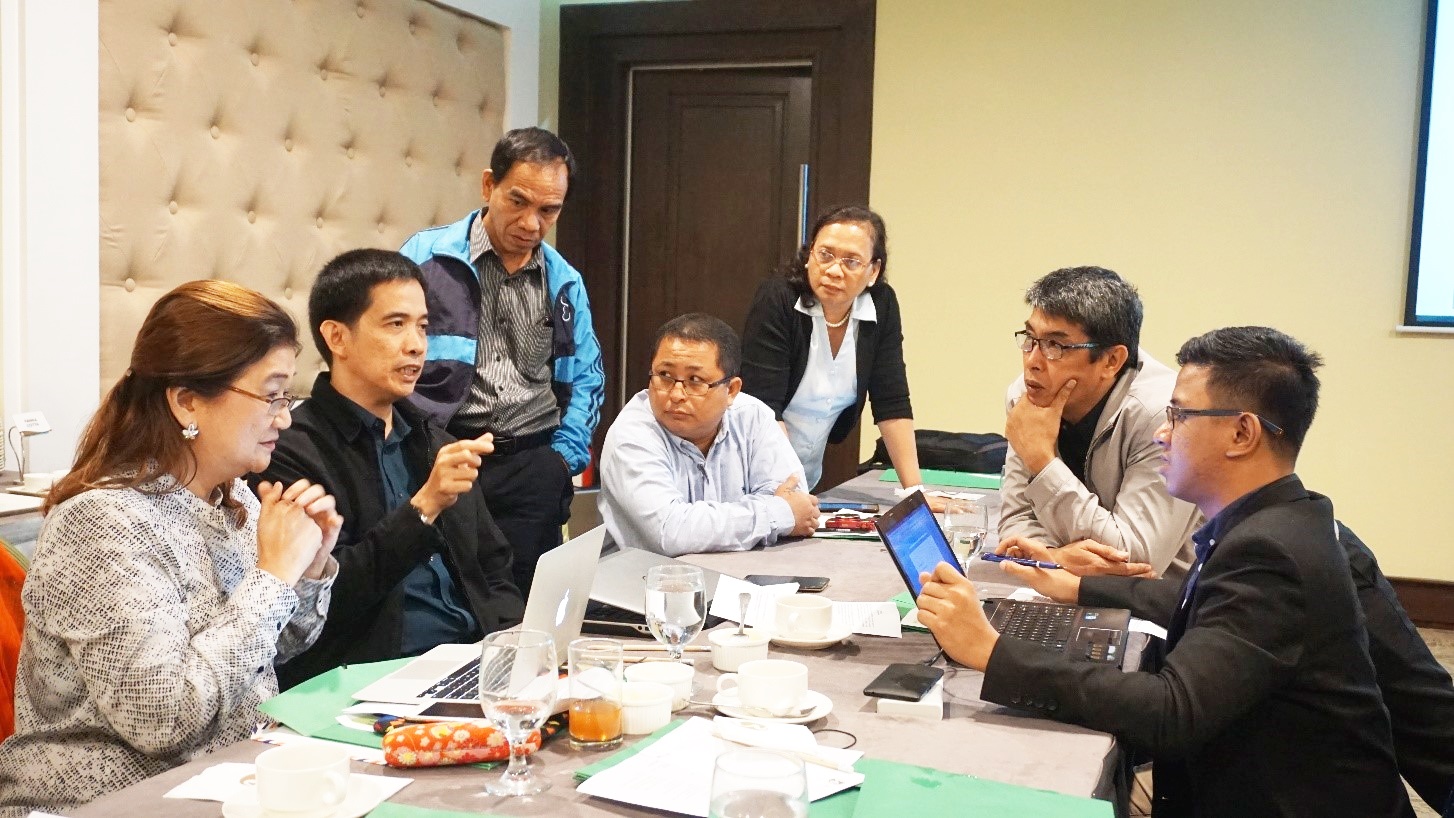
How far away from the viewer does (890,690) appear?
167 centimetres

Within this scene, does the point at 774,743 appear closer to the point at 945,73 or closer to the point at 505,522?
the point at 505,522

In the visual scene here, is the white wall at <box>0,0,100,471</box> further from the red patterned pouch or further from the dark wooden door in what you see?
the dark wooden door

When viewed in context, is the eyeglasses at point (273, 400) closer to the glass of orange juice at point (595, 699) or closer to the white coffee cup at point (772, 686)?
the glass of orange juice at point (595, 699)

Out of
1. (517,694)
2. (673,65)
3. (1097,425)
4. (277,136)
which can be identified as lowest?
(517,694)

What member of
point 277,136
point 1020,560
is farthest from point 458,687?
point 277,136

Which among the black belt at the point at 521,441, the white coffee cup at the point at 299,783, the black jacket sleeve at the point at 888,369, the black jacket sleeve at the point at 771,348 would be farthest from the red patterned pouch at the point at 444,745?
the black jacket sleeve at the point at 888,369

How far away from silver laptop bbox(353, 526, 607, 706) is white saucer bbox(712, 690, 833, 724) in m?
0.22

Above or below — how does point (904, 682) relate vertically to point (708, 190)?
below

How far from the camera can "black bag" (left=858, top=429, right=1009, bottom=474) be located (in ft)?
12.9

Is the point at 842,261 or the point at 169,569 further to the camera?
the point at 842,261

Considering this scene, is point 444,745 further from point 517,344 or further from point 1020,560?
point 517,344

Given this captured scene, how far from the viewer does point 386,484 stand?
2.35m

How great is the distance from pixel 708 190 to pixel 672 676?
4.10 metres

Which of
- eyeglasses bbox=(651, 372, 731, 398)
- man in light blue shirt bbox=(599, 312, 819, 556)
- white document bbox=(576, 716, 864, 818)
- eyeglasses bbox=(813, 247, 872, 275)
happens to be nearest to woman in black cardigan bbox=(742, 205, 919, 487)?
eyeglasses bbox=(813, 247, 872, 275)
